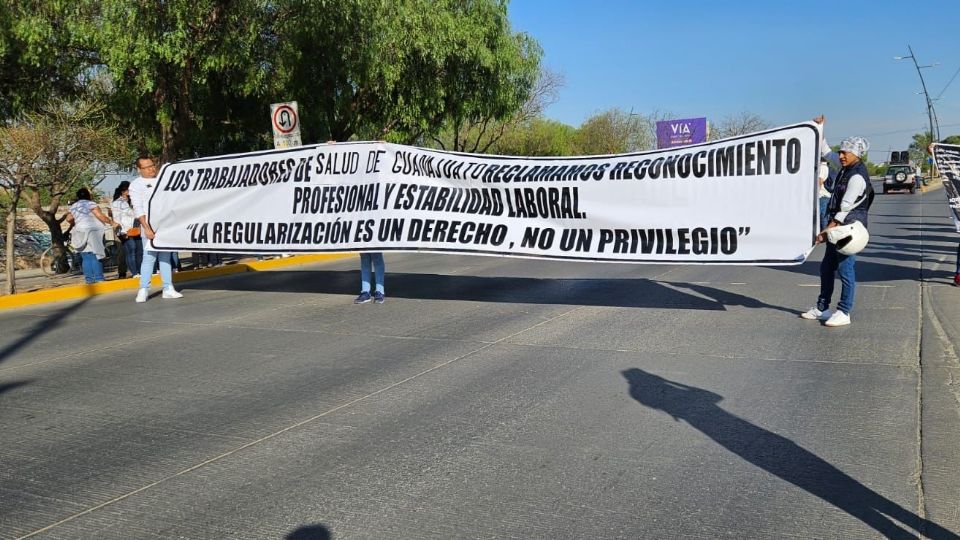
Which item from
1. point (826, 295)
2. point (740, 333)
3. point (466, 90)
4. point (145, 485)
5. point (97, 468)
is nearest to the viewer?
point (145, 485)

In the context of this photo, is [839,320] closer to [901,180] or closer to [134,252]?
[134,252]

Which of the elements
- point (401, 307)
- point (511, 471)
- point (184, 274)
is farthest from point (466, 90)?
point (511, 471)

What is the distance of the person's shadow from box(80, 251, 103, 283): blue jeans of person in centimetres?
945

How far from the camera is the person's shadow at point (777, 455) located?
355 centimetres

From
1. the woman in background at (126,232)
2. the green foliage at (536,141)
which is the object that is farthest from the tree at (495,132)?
the woman in background at (126,232)

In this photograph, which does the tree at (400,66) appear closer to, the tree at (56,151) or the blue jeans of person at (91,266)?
the tree at (56,151)

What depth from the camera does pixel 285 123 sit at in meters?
15.1

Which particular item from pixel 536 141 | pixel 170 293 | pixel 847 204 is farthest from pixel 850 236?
pixel 536 141

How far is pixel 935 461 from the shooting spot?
13.8ft

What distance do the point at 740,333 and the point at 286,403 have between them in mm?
4367

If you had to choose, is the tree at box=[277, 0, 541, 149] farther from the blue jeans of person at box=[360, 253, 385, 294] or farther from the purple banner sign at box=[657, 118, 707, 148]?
the purple banner sign at box=[657, 118, 707, 148]

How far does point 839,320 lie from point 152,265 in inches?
345

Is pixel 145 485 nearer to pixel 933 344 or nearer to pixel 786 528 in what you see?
pixel 786 528

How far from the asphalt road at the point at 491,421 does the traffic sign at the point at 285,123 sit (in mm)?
6354
